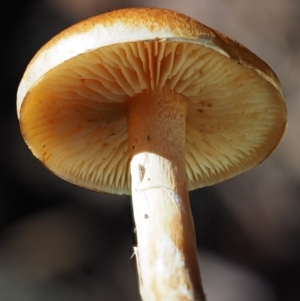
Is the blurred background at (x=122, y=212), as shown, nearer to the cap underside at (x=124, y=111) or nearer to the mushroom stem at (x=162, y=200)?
the cap underside at (x=124, y=111)

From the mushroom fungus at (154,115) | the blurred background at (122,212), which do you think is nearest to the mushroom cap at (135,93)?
the mushroom fungus at (154,115)

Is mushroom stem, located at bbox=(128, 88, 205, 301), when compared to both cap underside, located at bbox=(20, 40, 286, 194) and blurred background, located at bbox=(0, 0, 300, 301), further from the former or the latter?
blurred background, located at bbox=(0, 0, 300, 301)

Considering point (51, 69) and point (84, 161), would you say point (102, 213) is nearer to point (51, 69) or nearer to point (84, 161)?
point (84, 161)

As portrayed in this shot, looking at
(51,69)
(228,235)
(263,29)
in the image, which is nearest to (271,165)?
(228,235)

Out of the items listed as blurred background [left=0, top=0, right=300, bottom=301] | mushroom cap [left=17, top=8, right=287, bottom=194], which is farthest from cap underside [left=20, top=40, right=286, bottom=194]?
blurred background [left=0, top=0, right=300, bottom=301]

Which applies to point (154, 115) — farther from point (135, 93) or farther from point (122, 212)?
point (122, 212)

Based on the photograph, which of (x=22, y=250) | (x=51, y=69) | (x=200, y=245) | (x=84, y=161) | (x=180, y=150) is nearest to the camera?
(x=51, y=69)

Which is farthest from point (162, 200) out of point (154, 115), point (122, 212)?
point (122, 212)

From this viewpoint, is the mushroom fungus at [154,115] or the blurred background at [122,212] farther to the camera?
the blurred background at [122,212]

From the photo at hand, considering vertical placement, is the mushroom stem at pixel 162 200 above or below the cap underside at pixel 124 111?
below
